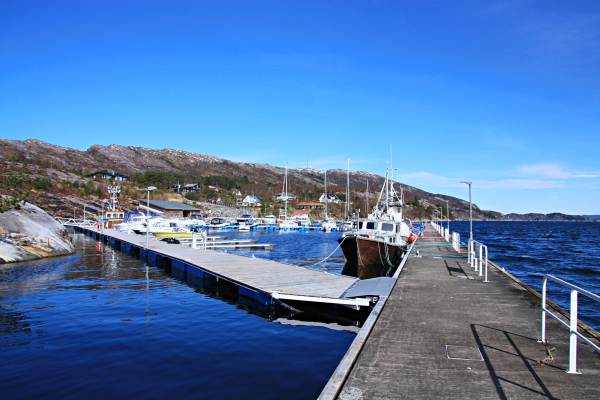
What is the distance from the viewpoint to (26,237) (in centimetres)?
3047

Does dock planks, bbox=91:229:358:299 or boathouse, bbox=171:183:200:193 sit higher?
boathouse, bbox=171:183:200:193

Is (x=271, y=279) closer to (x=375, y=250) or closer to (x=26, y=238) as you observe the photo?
(x=375, y=250)

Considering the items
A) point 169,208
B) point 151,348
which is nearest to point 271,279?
point 151,348

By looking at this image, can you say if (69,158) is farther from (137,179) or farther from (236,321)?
(236,321)

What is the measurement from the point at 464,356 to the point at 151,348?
7331mm

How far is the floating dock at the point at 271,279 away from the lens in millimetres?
13695

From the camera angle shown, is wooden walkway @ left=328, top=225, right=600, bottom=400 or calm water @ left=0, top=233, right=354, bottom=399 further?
calm water @ left=0, top=233, right=354, bottom=399

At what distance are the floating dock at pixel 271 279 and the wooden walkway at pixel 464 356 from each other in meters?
2.07

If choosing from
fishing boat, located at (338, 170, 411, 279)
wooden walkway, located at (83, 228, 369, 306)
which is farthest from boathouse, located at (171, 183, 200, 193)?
wooden walkway, located at (83, 228, 369, 306)

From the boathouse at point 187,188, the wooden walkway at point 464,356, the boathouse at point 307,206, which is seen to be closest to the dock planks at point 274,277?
the wooden walkway at point 464,356

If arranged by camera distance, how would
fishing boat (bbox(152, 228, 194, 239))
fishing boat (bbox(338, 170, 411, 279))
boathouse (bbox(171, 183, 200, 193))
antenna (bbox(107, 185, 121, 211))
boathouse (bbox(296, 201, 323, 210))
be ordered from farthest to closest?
boathouse (bbox(296, 201, 323, 210)) < boathouse (bbox(171, 183, 200, 193)) < antenna (bbox(107, 185, 121, 211)) < fishing boat (bbox(152, 228, 194, 239)) < fishing boat (bbox(338, 170, 411, 279))

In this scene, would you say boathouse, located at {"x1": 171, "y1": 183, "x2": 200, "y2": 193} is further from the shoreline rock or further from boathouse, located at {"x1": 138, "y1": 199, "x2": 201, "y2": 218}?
the shoreline rock

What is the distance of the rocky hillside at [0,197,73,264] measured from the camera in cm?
2783

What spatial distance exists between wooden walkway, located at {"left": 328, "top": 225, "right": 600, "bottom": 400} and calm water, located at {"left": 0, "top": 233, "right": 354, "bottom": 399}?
79.1 inches
